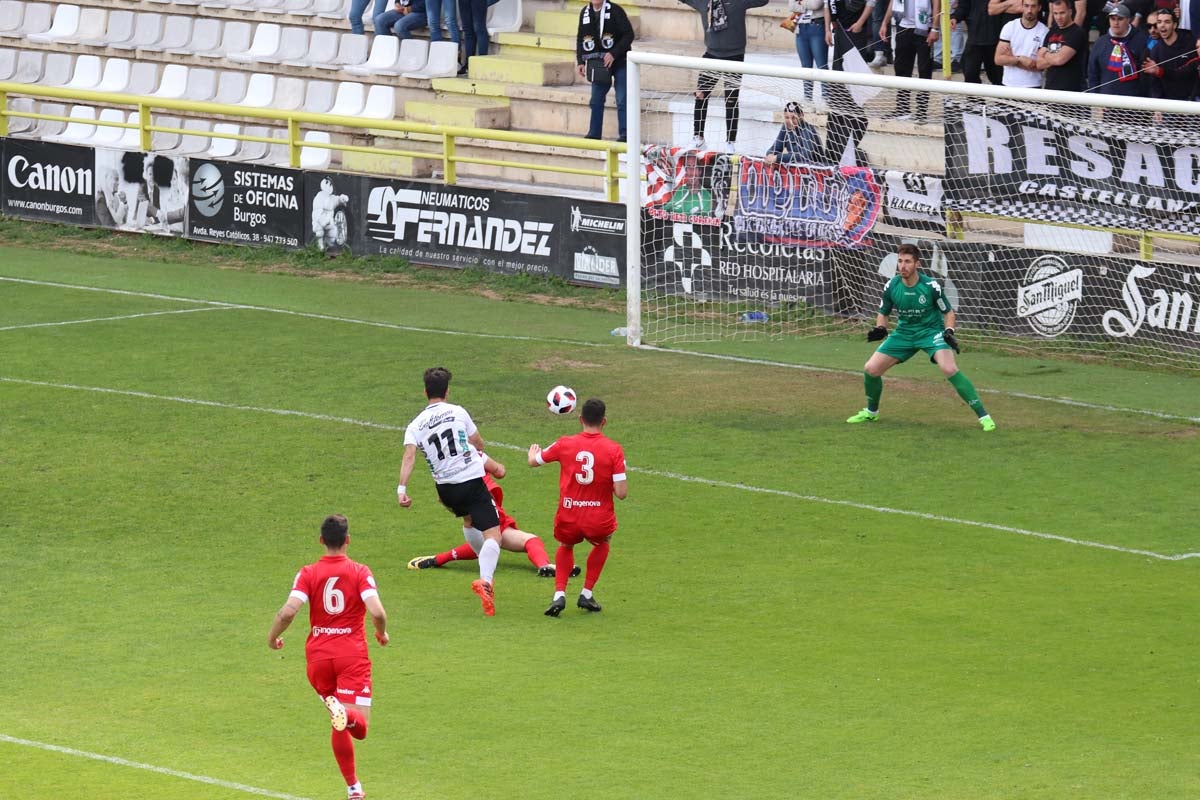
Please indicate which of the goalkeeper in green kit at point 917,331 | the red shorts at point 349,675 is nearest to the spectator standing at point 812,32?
the goalkeeper in green kit at point 917,331

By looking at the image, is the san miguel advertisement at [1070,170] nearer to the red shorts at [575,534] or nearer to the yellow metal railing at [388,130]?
the yellow metal railing at [388,130]

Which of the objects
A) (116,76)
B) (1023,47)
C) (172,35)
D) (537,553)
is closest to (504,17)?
(172,35)

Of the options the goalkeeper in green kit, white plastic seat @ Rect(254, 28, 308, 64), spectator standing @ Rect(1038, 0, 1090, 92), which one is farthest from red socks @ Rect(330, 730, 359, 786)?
white plastic seat @ Rect(254, 28, 308, 64)

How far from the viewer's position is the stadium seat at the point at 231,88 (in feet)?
115

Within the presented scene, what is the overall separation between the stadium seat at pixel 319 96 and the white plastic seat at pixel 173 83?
329 cm

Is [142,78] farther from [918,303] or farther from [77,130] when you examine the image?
[918,303]

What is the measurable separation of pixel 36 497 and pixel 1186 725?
10038 mm

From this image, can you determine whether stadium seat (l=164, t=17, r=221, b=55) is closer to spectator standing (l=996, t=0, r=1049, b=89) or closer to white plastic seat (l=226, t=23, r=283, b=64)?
white plastic seat (l=226, t=23, r=283, b=64)

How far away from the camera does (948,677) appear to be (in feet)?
38.7

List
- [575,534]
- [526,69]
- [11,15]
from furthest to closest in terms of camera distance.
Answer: [11,15]
[526,69]
[575,534]

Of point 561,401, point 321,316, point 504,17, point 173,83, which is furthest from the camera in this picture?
point 173,83

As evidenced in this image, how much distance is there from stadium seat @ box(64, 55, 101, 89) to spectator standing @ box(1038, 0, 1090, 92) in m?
20.8

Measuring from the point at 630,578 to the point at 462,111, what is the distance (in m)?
18.5

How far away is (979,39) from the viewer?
24797 mm
